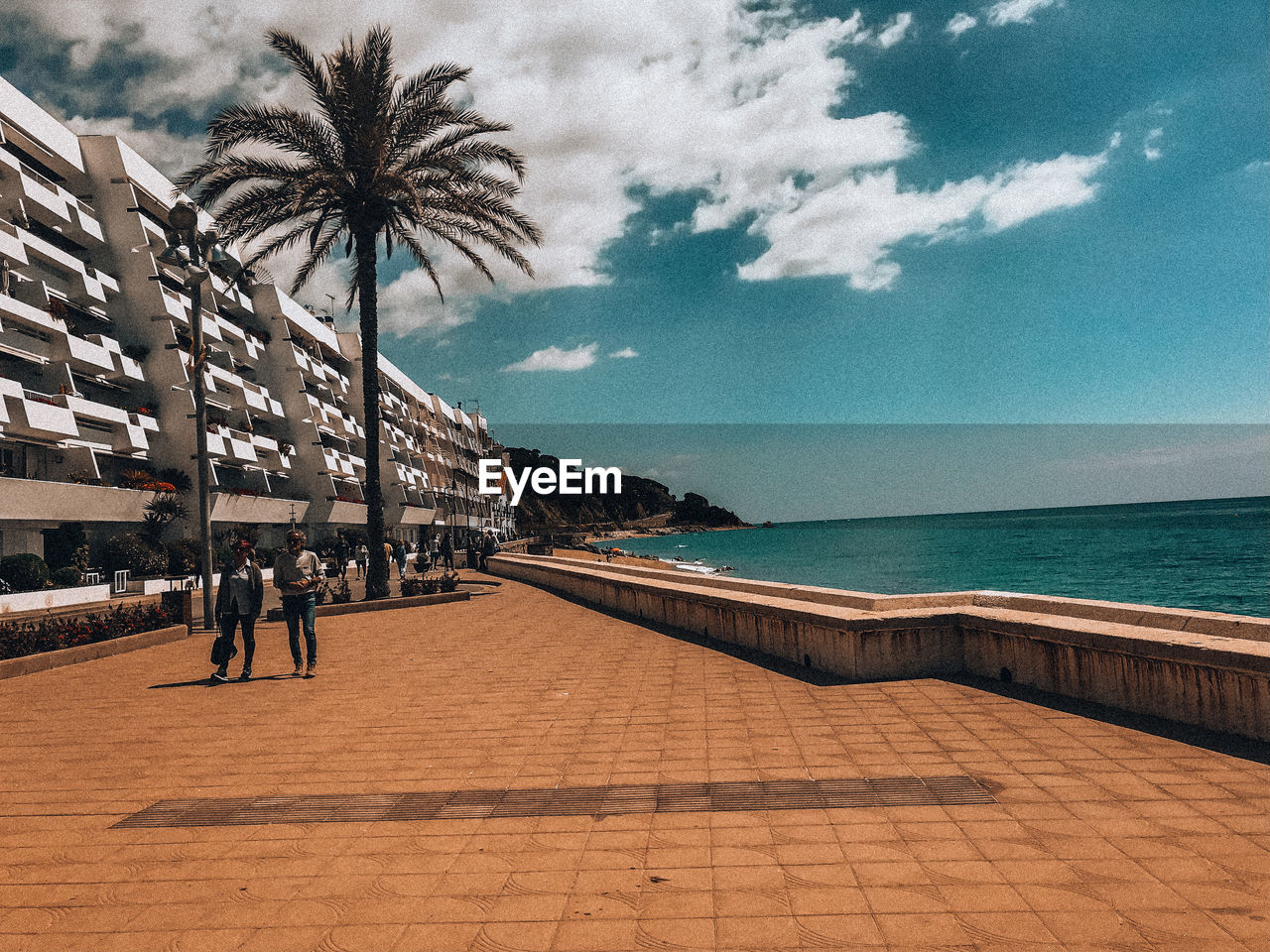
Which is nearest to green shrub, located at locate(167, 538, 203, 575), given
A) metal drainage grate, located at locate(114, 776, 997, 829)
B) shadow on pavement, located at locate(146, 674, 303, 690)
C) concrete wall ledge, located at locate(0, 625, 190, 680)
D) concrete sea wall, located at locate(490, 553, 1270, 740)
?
concrete wall ledge, located at locate(0, 625, 190, 680)

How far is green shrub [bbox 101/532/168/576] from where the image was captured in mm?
30188

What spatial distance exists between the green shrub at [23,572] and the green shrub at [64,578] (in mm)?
949

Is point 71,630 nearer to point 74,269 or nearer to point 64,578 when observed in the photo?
point 64,578

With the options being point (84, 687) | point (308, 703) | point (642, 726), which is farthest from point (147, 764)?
point (84, 687)

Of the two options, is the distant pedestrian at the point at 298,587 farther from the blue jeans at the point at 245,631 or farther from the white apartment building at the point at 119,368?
the white apartment building at the point at 119,368

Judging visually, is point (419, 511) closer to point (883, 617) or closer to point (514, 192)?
point (514, 192)

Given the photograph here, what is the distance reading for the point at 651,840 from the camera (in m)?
3.81

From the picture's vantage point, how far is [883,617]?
A: 23.6 feet

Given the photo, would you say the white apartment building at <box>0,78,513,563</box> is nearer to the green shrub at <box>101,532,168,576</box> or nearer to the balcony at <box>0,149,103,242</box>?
the balcony at <box>0,149,103,242</box>

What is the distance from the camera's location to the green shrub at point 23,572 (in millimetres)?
23719

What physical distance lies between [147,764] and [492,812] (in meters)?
3.01

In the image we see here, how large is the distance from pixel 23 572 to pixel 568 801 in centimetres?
2683

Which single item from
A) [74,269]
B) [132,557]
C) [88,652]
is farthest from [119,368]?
[88,652]

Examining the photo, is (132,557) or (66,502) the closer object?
(66,502)
